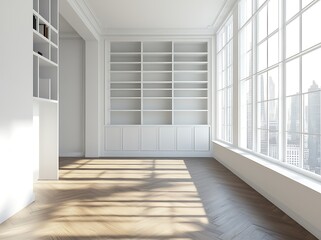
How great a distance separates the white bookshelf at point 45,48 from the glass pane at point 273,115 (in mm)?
Result: 2963

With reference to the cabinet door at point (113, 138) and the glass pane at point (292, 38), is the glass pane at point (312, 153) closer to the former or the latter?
the glass pane at point (292, 38)

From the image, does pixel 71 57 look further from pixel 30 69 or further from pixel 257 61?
pixel 257 61

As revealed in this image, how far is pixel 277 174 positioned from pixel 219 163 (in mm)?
3422

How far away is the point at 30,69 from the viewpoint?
11.6 ft

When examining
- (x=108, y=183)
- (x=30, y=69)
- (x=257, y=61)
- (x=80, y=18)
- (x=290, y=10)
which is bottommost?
(x=108, y=183)

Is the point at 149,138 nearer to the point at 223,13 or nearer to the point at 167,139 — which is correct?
the point at 167,139

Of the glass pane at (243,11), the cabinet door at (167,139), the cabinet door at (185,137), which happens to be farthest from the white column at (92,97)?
the glass pane at (243,11)

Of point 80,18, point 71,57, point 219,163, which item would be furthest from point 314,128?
point 71,57

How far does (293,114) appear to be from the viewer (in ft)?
10.8

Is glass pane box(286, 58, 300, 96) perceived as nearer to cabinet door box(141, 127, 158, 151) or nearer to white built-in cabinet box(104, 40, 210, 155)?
white built-in cabinet box(104, 40, 210, 155)

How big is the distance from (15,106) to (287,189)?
2.84 meters

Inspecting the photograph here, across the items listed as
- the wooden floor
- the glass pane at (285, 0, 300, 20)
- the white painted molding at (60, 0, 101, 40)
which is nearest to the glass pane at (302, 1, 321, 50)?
the glass pane at (285, 0, 300, 20)

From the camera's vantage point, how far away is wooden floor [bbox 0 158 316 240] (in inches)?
102

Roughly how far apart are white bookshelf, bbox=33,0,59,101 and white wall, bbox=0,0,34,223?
1.35 ft
